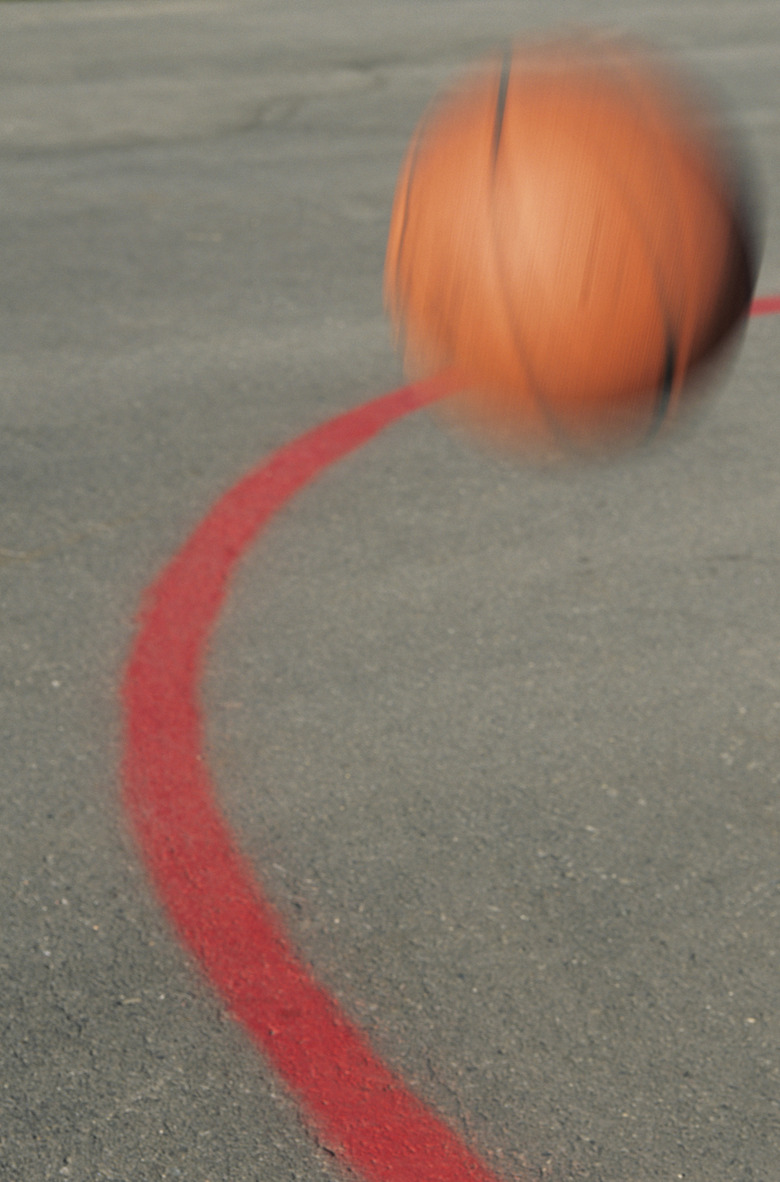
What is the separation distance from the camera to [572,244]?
3242 mm

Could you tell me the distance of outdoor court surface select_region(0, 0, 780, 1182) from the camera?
3.08 metres

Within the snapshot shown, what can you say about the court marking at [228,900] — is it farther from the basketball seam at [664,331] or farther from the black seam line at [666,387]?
the black seam line at [666,387]

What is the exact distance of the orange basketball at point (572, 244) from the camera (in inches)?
128

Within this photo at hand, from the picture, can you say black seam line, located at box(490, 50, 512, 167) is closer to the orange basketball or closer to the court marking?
the orange basketball

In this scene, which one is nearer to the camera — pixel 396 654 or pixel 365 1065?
pixel 365 1065

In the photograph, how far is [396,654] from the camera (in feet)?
15.3

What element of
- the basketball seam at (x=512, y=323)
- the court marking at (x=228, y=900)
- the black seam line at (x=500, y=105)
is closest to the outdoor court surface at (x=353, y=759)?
the court marking at (x=228, y=900)

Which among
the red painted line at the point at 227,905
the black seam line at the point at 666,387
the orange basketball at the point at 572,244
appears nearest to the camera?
the red painted line at the point at 227,905

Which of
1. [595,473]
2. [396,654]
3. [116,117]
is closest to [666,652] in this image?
[396,654]

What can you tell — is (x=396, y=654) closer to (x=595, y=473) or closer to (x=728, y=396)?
(x=595, y=473)

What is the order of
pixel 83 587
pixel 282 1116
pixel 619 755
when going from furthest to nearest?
pixel 83 587, pixel 619 755, pixel 282 1116

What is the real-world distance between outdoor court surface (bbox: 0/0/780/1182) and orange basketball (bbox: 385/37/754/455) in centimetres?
109

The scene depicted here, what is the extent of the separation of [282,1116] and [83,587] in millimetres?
2390

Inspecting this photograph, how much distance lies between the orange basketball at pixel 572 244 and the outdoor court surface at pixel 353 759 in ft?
3.59
